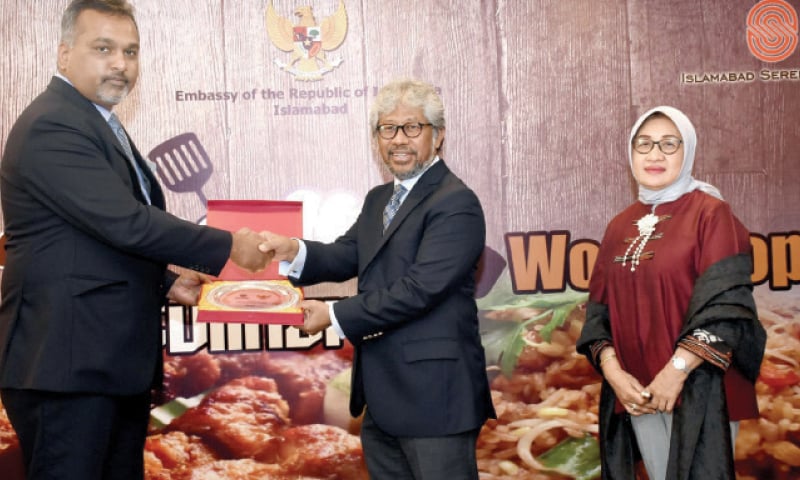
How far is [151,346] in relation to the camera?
2.20 m

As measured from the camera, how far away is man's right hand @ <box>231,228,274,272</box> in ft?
7.97

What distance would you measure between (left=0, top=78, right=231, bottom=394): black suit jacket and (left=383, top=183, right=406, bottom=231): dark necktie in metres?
0.73

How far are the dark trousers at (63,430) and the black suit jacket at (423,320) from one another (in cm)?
74

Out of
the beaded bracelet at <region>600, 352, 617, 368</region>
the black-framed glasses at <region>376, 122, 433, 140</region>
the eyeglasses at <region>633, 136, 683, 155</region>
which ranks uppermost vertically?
the black-framed glasses at <region>376, 122, 433, 140</region>

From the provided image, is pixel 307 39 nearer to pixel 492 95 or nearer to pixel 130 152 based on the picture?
pixel 492 95

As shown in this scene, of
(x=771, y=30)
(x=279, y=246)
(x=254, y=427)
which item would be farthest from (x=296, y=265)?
(x=771, y=30)

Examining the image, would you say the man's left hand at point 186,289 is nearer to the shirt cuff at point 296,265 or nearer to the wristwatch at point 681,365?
the shirt cuff at point 296,265

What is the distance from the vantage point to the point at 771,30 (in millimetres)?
3441

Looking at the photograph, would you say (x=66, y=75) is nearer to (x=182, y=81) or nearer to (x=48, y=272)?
(x=48, y=272)

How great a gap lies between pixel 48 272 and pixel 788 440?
309 centimetres

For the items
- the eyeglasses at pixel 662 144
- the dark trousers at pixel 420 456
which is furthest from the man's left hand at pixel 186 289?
the eyeglasses at pixel 662 144

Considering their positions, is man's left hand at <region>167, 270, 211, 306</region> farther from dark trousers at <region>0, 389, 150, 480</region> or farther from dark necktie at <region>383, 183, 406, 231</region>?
dark necktie at <region>383, 183, 406, 231</region>

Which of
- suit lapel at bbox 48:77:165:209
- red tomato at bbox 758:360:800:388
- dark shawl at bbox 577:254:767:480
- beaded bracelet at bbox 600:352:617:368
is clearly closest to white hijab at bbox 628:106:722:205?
dark shawl at bbox 577:254:767:480

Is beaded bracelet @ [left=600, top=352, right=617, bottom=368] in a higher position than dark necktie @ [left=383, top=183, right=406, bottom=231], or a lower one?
lower
